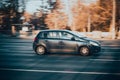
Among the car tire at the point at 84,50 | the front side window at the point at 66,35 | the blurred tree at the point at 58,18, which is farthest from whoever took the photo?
the blurred tree at the point at 58,18

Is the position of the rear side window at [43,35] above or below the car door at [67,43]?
above

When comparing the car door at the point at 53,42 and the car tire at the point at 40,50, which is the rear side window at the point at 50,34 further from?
the car tire at the point at 40,50

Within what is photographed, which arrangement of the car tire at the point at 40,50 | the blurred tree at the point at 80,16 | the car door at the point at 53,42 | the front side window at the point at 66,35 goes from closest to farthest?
the front side window at the point at 66,35
the car door at the point at 53,42
the car tire at the point at 40,50
the blurred tree at the point at 80,16

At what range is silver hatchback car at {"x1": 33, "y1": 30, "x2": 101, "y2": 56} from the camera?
50.7ft

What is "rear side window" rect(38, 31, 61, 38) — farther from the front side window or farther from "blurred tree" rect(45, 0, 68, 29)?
"blurred tree" rect(45, 0, 68, 29)

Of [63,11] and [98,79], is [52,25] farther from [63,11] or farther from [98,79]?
[98,79]

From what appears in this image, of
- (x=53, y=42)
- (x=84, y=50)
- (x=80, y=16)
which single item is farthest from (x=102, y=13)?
(x=84, y=50)

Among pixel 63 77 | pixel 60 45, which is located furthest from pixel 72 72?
pixel 60 45

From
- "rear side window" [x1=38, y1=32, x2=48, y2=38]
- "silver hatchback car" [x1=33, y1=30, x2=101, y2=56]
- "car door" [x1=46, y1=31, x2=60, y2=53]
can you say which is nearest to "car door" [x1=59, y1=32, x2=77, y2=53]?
"silver hatchback car" [x1=33, y1=30, x2=101, y2=56]

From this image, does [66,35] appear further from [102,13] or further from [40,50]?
[102,13]

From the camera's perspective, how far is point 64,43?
15703 mm

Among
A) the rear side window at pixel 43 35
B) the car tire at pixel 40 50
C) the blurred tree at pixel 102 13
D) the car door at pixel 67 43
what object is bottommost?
the car tire at pixel 40 50

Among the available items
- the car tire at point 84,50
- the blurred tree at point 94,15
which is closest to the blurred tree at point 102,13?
the blurred tree at point 94,15

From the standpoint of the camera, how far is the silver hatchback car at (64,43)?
1545 cm
